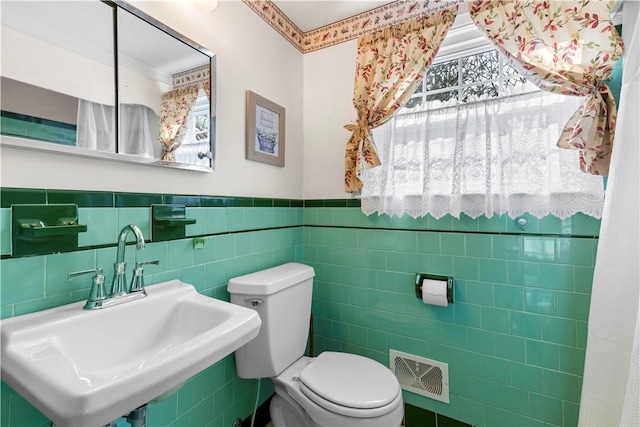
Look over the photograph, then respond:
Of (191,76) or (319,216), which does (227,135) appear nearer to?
(191,76)

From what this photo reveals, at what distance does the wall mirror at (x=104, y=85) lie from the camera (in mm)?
774

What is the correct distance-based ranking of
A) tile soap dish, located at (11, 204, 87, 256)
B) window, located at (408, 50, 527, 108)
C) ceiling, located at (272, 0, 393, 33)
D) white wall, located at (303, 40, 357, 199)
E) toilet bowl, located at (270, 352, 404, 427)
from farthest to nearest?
1. white wall, located at (303, 40, 357, 199)
2. ceiling, located at (272, 0, 393, 33)
3. window, located at (408, 50, 527, 108)
4. toilet bowl, located at (270, 352, 404, 427)
5. tile soap dish, located at (11, 204, 87, 256)

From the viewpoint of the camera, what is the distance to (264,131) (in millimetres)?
1596

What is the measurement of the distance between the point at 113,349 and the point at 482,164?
160 cm

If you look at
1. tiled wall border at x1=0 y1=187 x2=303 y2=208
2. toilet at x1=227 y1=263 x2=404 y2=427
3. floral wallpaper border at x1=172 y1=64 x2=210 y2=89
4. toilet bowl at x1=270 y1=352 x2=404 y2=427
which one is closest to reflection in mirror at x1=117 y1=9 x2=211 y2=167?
floral wallpaper border at x1=172 y1=64 x2=210 y2=89

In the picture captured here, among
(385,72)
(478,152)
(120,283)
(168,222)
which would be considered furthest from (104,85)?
(478,152)

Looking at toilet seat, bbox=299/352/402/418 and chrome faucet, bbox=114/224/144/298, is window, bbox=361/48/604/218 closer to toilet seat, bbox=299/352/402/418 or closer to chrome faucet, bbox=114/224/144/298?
toilet seat, bbox=299/352/402/418

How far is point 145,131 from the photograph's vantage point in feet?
3.42

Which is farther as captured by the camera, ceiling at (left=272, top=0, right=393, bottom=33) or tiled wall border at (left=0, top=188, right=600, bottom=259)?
ceiling at (left=272, top=0, right=393, bottom=33)

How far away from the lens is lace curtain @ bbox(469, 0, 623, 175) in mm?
1132

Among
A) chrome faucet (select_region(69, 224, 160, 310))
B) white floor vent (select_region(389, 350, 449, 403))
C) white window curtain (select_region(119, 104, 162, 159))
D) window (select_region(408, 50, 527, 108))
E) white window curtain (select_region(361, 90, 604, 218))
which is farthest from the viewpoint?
white floor vent (select_region(389, 350, 449, 403))

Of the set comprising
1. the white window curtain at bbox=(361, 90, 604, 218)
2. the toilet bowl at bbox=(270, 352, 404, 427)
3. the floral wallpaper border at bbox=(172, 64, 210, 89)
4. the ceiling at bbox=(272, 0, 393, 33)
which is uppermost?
the ceiling at bbox=(272, 0, 393, 33)

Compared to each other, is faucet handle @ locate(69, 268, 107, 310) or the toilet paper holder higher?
faucet handle @ locate(69, 268, 107, 310)

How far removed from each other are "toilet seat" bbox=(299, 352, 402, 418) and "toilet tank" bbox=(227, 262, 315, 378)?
14cm
